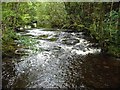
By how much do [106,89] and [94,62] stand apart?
2818 mm

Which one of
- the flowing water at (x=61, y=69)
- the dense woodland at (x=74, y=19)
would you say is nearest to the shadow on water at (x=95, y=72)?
the flowing water at (x=61, y=69)

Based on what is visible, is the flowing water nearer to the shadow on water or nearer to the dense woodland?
the shadow on water

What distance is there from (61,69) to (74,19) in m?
12.6

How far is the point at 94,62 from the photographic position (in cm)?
937

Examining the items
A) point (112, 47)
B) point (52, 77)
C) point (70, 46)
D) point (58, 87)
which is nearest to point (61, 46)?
point (70, 46)

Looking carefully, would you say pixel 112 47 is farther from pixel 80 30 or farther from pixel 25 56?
pixel 80 30

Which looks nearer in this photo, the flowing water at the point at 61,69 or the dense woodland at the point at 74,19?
the flowing water at the point at 61,69

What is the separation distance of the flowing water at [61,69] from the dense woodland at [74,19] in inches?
29.5

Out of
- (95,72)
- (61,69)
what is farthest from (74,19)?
(95,72)

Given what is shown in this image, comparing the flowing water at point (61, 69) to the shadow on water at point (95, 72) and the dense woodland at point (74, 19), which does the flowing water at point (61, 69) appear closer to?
the shadow on water at point (95, 72)

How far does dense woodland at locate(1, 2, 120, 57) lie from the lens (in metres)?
10.5

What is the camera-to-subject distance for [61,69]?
8.41 metres

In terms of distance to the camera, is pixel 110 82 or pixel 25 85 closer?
pixel 25 85

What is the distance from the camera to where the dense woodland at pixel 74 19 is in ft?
34.3
